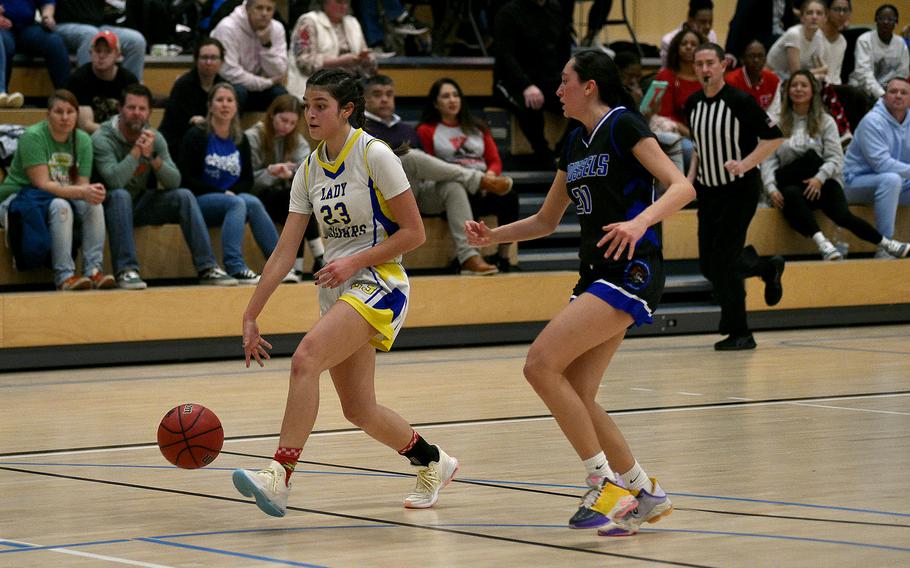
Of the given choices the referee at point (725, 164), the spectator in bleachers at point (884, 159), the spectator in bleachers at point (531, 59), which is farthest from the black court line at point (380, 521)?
the spectator in bleachers at point (884, 159)

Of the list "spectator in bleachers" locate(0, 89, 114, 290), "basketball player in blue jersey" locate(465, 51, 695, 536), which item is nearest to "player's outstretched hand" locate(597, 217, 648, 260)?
"basketball player in blue jersey" locate(465, 51, 695, 536)

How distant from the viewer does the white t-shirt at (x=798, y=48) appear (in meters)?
14.8

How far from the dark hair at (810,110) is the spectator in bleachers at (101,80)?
5840 millimetres

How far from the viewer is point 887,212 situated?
43.4 ft

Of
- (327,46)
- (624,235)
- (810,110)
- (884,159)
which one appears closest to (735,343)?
(810,110)

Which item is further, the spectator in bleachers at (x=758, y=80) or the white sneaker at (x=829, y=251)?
the spectator in bleachers at (x=758, y=80)

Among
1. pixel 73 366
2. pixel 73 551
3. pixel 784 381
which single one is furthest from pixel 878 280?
pixel 73 551

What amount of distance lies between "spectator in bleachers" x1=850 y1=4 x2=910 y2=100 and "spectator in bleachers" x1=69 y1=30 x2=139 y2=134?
800 cm

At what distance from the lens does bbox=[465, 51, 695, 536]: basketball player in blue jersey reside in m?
4.64

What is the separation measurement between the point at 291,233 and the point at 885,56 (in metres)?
11.9

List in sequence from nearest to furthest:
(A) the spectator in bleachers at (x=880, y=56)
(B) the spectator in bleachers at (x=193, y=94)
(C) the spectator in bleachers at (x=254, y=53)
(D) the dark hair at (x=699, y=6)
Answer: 1. (B) the spectator in bleachers at (x=193, y=94)
2. (C) the spectator in bleachers at (x=254, y=53)
3. (D) the dark hair at (x=699, y=6)
4. (A) the spectator in bleachers at (x=880, y=56)

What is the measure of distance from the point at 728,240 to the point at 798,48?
5.26m

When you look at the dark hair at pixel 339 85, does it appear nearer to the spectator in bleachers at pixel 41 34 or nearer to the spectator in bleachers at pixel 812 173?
the spectator in bleachers at pixel 41 34

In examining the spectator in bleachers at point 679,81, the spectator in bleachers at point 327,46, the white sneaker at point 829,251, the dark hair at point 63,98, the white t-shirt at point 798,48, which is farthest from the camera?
the white t-shirt at point 798,48
